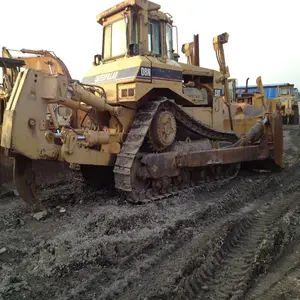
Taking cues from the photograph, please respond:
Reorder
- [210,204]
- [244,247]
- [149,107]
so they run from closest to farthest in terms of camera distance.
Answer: [244,247] < [210,204] < [149,107]

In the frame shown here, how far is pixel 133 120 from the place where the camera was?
19.3ft

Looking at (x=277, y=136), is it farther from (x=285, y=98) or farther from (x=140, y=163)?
(x=285, y=98)

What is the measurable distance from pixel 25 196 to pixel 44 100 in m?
1.42

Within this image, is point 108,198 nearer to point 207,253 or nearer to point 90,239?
point 90,239

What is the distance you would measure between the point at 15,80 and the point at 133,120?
241cm

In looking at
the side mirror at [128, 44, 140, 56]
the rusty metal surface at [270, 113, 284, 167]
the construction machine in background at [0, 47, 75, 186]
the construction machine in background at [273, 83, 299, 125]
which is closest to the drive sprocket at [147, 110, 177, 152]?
the side mirror at [128, 44, 140, 56]

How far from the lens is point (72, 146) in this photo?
4793 mm

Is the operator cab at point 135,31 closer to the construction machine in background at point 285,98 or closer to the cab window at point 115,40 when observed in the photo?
the cab window at point 115,40

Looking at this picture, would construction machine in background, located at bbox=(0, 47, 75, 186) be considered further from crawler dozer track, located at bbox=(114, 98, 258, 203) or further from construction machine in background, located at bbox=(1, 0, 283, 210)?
crawler dozer track, located at bbox=(114, 98, 258, 203)

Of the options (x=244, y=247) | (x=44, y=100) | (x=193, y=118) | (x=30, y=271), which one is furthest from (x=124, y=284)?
(x=193, y=118)

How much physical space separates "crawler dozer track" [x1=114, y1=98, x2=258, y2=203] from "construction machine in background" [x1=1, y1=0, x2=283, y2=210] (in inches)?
0.7

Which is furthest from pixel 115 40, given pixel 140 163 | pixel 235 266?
pixel 235 266

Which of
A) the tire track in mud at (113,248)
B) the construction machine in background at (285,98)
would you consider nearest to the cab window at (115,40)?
the tire track in mud at (113,248)

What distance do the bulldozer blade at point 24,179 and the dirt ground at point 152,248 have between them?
0.29 meters
